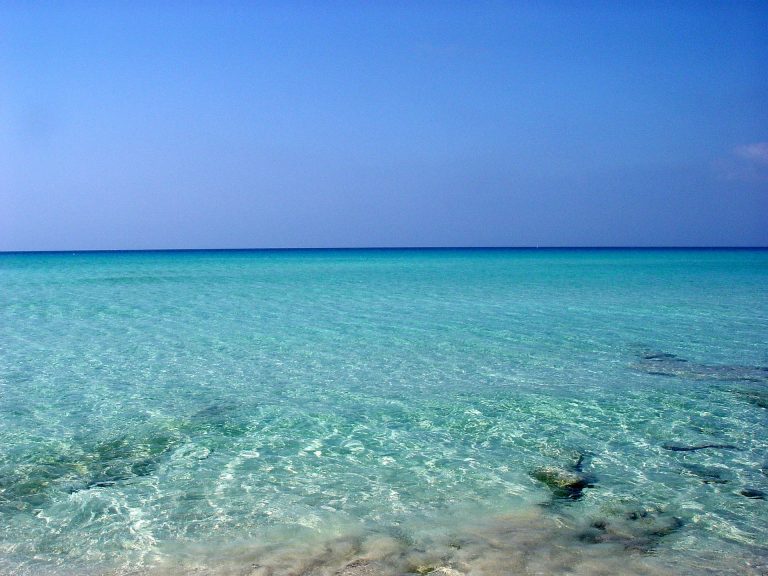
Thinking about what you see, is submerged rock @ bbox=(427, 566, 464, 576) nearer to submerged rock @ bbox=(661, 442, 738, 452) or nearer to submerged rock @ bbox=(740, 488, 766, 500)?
submerged rock @ bbox=(740, 488, 766, 500)

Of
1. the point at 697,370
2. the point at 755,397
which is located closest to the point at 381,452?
the point at 755,397

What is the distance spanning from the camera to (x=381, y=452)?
6.38 metres

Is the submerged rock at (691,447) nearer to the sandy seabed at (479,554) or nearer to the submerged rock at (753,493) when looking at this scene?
the submerged rock at (753,493)

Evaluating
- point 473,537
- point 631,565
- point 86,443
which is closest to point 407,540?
point 473,537

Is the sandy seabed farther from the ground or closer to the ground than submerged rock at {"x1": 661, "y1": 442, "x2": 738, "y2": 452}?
closer to the ground

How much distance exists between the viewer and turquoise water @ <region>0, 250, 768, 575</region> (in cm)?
434

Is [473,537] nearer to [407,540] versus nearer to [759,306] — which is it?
[407,540]

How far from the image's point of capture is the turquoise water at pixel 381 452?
4.34 m

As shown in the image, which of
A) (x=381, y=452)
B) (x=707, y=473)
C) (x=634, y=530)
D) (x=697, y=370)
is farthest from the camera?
(x=697, y=370)

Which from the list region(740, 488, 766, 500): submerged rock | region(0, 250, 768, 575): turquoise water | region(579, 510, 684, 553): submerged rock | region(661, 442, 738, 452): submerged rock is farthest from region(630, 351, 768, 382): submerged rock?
region(579, 510, 684, 553): submerged rock

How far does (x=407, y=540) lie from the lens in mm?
4445

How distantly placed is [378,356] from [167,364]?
3.59 metres

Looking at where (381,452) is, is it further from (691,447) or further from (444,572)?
(691,447)

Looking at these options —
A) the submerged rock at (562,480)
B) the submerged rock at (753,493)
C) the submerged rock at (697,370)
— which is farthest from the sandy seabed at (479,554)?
the submerged rock at (697,370)
